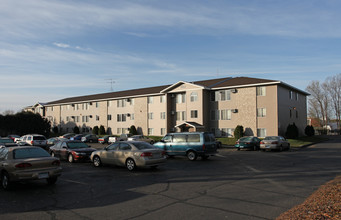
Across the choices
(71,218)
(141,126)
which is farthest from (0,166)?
(141,126)

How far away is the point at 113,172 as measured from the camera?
13.3 metres

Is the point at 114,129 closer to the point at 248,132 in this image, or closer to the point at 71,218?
the point at 248,132

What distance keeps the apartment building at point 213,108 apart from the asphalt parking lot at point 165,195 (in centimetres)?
2301

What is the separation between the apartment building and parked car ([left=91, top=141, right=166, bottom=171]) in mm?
23711

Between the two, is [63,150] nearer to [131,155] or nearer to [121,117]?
[131,155]

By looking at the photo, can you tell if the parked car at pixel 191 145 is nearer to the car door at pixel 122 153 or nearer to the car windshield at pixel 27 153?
the car door at pixel 122 153

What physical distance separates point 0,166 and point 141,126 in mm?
38240

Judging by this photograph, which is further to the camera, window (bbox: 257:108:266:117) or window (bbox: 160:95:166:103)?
window (bbox: 160:95:166:103)

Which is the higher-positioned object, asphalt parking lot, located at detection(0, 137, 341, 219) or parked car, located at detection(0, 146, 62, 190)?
parked car, located at detection(0, 146, 62, 190)

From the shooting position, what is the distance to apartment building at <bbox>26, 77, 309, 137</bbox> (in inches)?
1394

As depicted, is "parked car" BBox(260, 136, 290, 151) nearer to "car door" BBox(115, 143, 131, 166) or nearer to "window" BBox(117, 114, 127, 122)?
"car door" BBox(115, 143, 131, 166)

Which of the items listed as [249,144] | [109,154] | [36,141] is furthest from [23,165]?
[36,141]

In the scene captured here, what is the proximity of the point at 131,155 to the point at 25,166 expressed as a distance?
5289mm

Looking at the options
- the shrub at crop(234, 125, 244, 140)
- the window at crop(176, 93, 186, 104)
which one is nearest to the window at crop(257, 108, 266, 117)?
the shrub at crop(234, 125, 244, 140)
